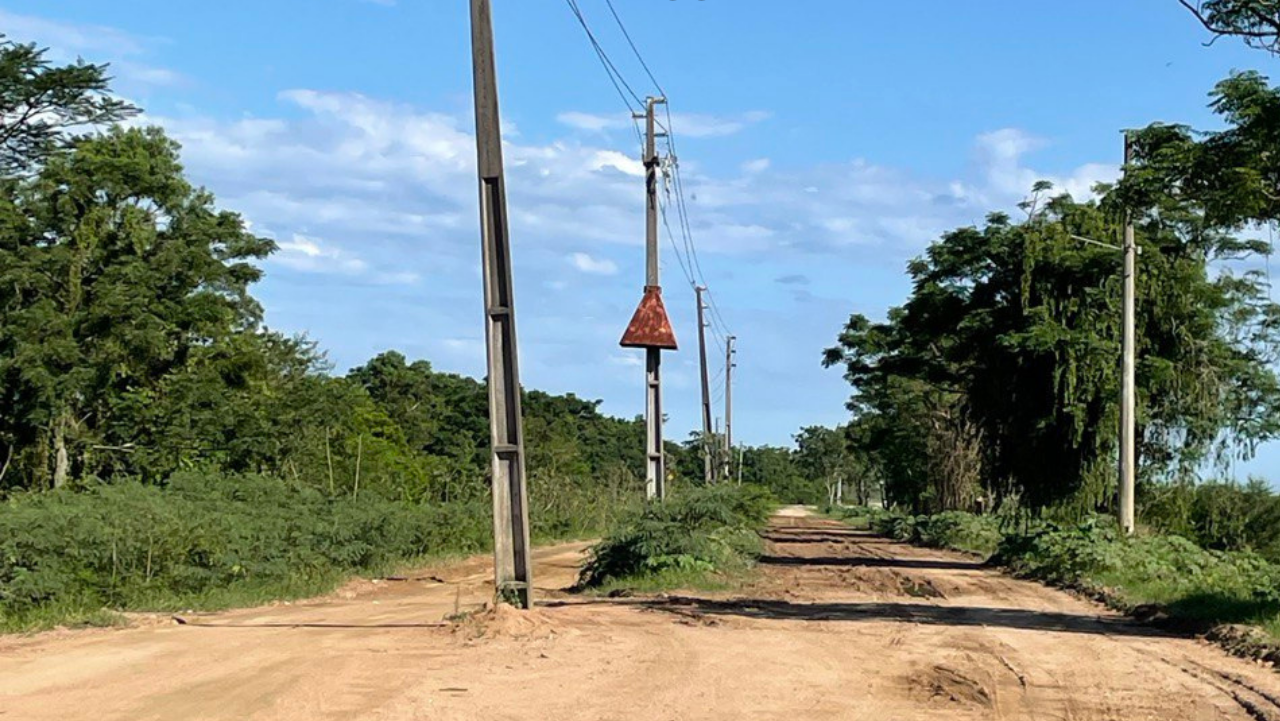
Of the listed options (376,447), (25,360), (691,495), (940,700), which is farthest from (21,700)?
(376,447)

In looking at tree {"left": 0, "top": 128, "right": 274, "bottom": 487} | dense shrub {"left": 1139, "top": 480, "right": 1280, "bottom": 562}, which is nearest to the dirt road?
dense shrub {"left": 1139, "top": 480, "right": 1280, "bottom": 562}

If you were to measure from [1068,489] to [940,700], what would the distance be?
20.8m

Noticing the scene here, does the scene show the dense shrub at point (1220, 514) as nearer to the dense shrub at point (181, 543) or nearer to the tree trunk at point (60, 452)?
the dense shrub at point (181, 543)

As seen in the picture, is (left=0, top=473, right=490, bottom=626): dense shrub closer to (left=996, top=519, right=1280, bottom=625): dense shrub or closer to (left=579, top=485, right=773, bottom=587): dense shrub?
(left=579, top=485, right=773, bottom=587): dense shrub

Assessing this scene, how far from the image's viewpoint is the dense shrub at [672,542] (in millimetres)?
23078

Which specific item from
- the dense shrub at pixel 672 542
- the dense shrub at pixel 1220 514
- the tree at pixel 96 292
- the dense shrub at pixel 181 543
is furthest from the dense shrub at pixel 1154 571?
the tree at pixel 96 292

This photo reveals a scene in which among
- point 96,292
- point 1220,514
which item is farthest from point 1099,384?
point 96,292

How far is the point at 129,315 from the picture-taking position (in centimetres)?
3456

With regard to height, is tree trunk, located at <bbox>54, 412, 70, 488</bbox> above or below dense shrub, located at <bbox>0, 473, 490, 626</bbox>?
above

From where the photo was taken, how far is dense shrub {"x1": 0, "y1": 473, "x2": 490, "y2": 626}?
59.6ft

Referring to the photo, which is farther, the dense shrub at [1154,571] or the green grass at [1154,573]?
the dense shrub at [1154,571]

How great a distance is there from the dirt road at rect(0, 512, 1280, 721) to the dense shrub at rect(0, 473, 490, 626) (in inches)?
72.3

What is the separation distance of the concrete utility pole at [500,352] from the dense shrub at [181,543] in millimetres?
6126

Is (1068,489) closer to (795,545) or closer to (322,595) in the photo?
(795,545)
